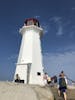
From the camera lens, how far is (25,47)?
2708cm

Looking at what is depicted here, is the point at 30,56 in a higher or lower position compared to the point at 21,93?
higher

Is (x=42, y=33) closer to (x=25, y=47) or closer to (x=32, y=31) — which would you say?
(x=32, y=31)

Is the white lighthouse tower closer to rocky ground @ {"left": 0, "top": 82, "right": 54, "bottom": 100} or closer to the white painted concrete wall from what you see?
the white painted concrete wall

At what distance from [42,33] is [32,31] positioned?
223 centimetres

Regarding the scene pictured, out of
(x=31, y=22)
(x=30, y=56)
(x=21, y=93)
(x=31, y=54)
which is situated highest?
(x=31, y=22)

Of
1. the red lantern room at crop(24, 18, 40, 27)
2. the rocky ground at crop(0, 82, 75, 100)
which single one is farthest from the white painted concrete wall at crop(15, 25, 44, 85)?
the rocky ground at crop(0, 82, 75, 100)

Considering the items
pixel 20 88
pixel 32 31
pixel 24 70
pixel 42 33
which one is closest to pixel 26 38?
pixel 32 31

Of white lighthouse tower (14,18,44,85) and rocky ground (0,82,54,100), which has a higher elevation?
white lighthouse tower (14,18,44,85)

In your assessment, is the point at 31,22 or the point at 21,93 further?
the point at 31,22

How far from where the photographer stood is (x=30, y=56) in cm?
2603

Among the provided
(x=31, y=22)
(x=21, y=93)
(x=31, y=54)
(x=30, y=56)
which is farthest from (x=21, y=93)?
(x=31, y=22)

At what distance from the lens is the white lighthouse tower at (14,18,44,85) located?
82.6ft

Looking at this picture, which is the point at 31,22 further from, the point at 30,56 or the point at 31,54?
the point at 30,56

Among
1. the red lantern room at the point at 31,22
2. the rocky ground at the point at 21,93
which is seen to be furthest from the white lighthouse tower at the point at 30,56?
the rocky ground at the point at 21,93
